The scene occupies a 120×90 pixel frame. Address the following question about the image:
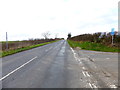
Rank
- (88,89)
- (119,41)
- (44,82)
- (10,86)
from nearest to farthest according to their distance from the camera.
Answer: (88,89) < (10,86) < (44,82) < (119,41)

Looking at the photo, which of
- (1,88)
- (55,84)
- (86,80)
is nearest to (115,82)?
(86,80)

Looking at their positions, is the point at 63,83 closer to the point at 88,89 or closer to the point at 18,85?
the point at 88,89

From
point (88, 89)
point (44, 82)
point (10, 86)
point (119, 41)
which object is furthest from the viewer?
point (119, 41)

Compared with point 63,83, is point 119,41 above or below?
above

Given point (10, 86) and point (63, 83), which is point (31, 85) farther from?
point (63, 83)

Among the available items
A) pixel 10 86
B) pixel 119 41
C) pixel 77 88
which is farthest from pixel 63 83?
pixel 119 41

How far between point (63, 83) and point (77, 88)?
718 mm

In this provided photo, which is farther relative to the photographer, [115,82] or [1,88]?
[115,82]

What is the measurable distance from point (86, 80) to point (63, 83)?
113 cm

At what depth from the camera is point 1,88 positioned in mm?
4230

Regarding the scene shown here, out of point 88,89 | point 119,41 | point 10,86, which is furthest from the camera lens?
point 119,41

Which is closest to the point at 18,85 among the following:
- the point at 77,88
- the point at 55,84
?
the point at 55,84

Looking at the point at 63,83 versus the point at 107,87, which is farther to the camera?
the point at 63,83

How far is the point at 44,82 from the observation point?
4719 millimetres
